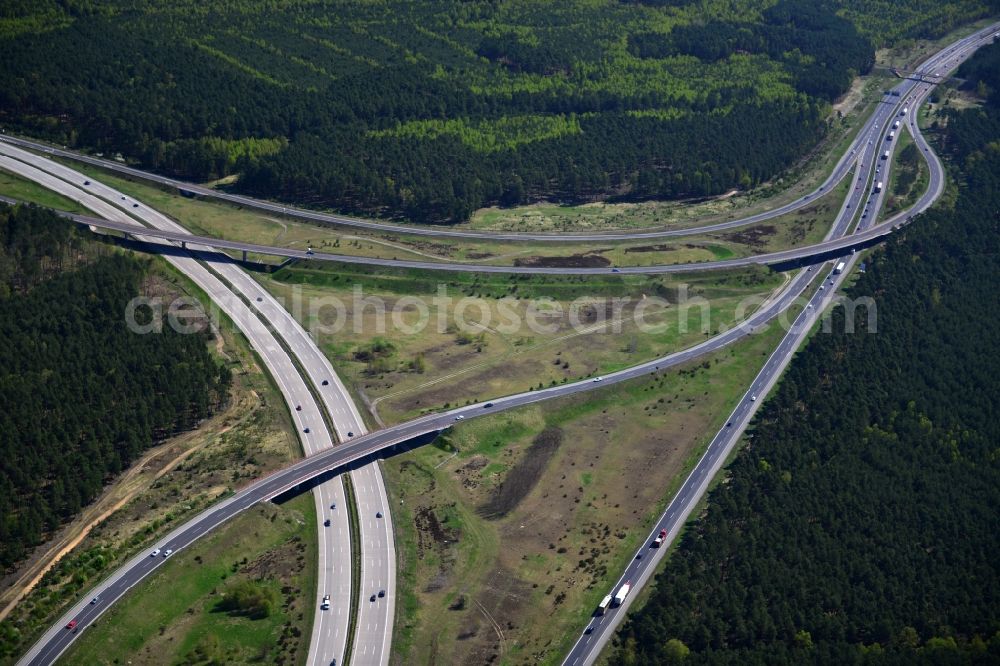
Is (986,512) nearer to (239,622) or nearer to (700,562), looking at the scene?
(700,562)

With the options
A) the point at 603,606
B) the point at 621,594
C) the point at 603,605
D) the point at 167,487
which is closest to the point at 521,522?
the point at 621,594

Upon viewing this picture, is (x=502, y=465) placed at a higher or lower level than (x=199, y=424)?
lower

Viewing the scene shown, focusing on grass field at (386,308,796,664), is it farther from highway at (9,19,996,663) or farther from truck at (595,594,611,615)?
highway at (9,19,996,663)

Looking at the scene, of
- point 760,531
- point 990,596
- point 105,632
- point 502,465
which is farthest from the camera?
point 502,465

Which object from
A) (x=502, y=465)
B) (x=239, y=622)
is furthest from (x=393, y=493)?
(x=239, y=622)

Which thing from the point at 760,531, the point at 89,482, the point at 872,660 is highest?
the point at 89,482

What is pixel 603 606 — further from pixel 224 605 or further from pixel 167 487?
pixel 167 487
